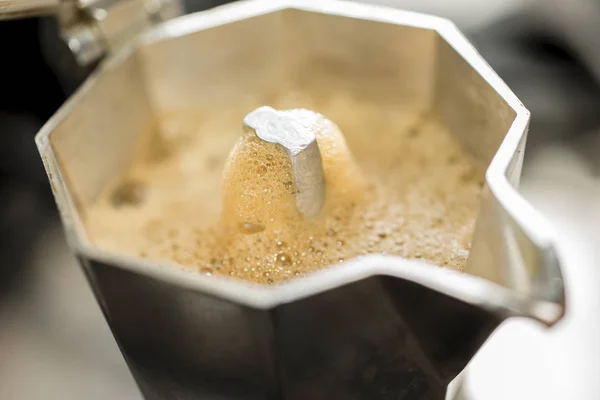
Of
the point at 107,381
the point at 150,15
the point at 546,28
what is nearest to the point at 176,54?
the point at 150,15

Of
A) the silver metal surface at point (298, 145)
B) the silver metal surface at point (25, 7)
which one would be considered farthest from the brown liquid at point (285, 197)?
the silver metal surface at point (25, 7)

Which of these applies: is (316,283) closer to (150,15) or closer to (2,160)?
(150,15)

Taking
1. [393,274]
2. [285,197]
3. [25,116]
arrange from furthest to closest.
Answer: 1. [25,116]
2. [285,197]
3. [393,274]

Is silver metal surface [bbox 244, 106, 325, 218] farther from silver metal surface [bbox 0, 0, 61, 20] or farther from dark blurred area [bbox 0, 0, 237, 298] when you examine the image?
dark blurred area [bbox 0, 0, 237, 298]

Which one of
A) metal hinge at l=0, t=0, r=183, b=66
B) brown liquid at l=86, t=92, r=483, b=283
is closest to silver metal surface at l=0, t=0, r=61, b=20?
metal hinge at l=0, t=0, r=183, b=66

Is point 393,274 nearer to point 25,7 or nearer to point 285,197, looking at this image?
point 285,197

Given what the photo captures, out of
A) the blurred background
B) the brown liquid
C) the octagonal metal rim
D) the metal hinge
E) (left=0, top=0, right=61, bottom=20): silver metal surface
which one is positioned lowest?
the blurred background

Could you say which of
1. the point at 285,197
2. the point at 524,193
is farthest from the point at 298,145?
the point at 524,193
